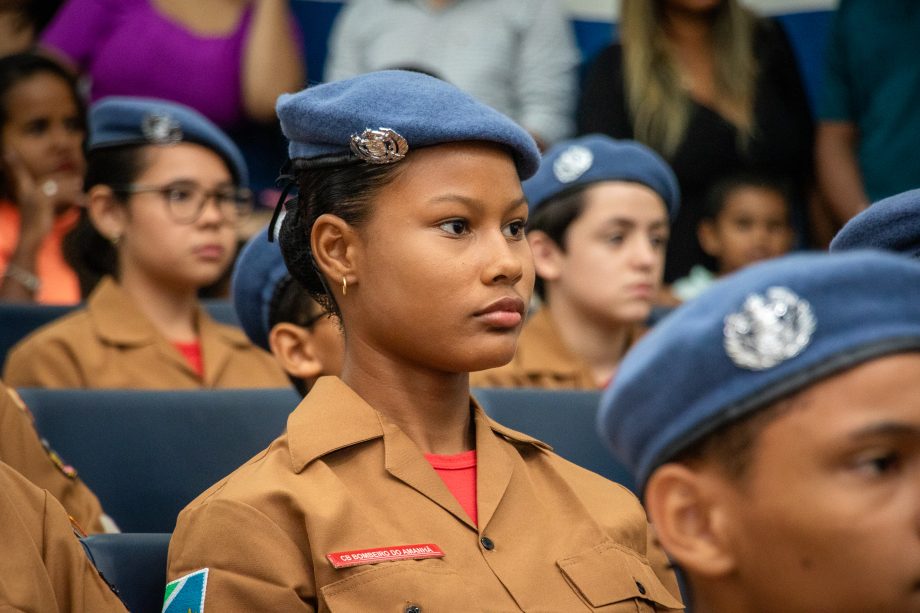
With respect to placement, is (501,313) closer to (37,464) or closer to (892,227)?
(892,227)

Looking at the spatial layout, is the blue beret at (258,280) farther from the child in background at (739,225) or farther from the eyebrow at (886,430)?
the child in background at (739,225)

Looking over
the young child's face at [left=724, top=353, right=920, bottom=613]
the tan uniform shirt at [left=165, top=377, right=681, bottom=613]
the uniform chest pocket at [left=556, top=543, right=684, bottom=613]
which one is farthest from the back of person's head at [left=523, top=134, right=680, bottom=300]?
the young child's face at [left=724, top=353, right=920, bottom=613]

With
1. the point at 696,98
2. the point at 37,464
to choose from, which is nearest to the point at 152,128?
the point at 37,464

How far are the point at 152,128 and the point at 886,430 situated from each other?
119 inches

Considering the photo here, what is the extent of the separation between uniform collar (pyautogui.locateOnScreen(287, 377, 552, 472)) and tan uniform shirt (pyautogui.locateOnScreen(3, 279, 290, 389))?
5.25 feet

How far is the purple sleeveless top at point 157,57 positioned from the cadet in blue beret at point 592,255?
4.85 feet

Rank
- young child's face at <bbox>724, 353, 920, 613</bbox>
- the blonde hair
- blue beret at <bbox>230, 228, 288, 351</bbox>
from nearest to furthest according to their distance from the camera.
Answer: young child's face at <bbox>724, 353, 920, 613</bbox> → blue beret at <bbox>230, 228, 288, 351</bbox> → the blonde hair

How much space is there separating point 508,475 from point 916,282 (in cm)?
90

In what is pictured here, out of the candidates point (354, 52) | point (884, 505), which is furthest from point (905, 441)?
point (354, 52)

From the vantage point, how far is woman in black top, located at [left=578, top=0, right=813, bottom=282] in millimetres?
4883

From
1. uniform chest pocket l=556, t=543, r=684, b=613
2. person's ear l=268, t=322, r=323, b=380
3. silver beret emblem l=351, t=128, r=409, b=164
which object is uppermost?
silver beret emblem l=351, t=128, r=409, b=164

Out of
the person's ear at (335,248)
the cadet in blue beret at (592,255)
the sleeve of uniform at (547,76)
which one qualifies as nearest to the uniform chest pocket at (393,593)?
the person's ear at (335,248)

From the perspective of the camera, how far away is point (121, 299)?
4.00m

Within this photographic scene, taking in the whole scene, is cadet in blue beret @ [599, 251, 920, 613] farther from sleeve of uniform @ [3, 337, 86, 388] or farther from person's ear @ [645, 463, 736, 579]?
sleeve of uniform @ [3, 337, 86, 388]
